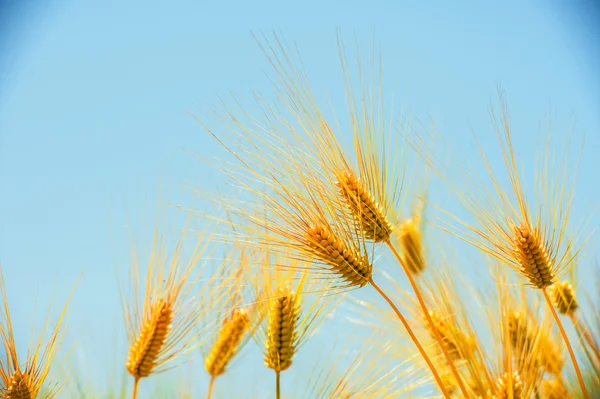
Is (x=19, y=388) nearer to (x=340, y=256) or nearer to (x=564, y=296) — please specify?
(x=340, y=256)

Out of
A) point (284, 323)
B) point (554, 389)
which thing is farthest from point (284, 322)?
point (554, 389)

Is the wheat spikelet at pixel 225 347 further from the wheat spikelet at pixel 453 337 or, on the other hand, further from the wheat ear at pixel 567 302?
the wheat ear at pixel 567 302

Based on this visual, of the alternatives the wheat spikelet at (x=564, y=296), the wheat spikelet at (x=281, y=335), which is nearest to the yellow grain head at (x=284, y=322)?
the wheat spikelet at (x=281, y=335)

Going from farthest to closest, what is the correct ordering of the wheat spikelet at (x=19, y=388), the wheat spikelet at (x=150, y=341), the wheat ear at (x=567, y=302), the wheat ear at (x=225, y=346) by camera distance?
the wheat ear at (x=225, y=346), the wheat ear at (x=567, y=302), the wheat spikelet at (x=150, y=341), the wheat spikelet at (x=19, y=388)

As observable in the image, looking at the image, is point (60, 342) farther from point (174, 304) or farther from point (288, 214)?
point (288, 214)

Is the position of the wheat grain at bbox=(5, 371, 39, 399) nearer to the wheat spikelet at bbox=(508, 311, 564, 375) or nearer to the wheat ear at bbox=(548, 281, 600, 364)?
the wheat spikelet at bbox=(508, 311, 564, 375)

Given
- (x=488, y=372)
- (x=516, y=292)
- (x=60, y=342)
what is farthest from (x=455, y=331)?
(x=60, y=342)
